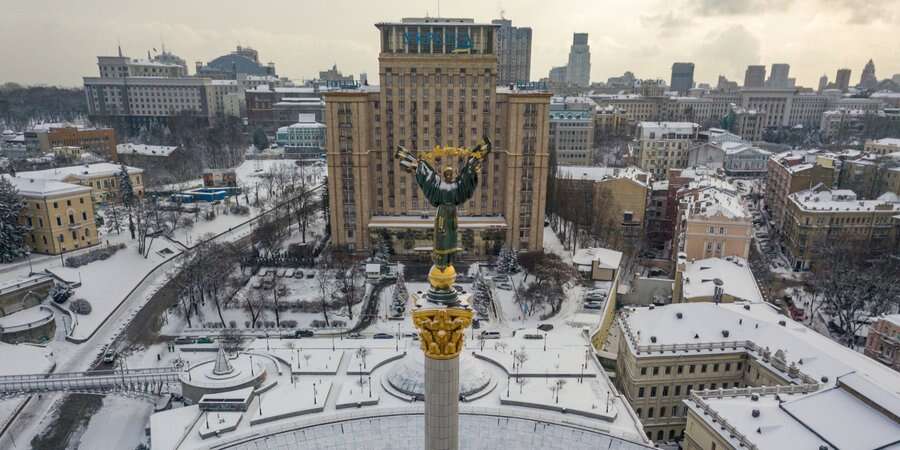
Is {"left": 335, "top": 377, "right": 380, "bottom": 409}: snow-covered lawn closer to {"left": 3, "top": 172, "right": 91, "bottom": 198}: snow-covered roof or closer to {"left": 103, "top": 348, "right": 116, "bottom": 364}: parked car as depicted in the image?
{"left": 103, "top": 348, "right": 116, "bottom": 364}: parked car

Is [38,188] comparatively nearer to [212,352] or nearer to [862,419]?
[212,352]

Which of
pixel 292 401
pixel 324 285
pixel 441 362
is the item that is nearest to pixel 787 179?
pixel 324 285

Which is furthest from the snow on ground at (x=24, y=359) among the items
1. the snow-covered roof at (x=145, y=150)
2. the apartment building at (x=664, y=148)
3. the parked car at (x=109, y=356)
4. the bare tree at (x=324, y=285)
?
the apartment building at (x=664, y=148)

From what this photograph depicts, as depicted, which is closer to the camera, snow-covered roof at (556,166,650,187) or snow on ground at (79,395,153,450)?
snow on ground at (79,395,153,450)

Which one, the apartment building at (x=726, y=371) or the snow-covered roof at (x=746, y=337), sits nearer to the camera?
the apartment building at (x=726, y=371)

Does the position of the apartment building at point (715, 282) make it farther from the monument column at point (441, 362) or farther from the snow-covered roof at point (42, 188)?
the snow-covered roof at point (42, 188)

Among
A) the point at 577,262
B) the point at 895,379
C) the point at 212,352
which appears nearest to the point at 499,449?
the point at 895,379

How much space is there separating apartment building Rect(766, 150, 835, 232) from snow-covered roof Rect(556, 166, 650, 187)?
2415 centimetres

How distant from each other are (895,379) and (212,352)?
58.9 m

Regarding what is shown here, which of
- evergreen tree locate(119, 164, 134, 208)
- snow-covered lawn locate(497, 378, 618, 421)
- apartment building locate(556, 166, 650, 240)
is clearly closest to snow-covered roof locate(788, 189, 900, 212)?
apartment building locate(556, 166, 650, 240)

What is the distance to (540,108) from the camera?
77.8 m

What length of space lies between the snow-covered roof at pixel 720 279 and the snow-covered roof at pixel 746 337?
5768mm

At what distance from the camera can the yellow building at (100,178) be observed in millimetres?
98812

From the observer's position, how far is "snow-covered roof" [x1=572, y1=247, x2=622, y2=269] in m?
73.4
